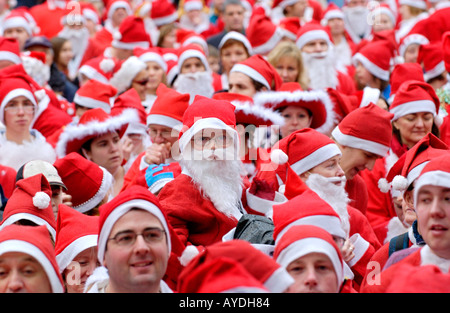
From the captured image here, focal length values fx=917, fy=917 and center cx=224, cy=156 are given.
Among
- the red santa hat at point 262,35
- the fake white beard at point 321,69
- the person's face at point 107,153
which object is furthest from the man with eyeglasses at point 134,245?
the red santa hat at point 262,35

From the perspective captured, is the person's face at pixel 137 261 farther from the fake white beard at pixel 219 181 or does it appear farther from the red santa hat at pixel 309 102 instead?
the red santa hat at pixel 309 102

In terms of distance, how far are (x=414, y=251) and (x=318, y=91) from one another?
311 cm

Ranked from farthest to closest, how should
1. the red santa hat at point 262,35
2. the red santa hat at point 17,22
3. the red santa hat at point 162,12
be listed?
the red santa hat at point 162,12, the red santa hat at point 17,22, the red santa hat at point 262,35

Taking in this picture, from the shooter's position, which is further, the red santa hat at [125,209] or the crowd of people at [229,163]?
the red santa hat at [125,209]

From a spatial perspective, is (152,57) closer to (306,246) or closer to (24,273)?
(24,273)

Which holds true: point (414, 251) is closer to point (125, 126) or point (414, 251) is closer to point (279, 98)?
point (279, 98)

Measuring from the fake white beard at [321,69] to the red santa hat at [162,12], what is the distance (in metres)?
3.85

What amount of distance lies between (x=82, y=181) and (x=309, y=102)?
208 centimetres

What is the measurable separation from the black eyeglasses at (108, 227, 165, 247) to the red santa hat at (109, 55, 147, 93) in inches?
200

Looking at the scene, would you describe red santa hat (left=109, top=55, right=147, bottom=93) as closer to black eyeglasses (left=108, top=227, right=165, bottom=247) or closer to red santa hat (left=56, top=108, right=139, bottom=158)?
red santa hat (left=56, top=108, right=139, bottom=158)

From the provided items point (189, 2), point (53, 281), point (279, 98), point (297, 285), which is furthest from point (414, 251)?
point (189, 2)

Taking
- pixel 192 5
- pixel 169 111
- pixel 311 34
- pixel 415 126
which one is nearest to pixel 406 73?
pixel 415 126

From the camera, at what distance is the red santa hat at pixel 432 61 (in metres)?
9.37
